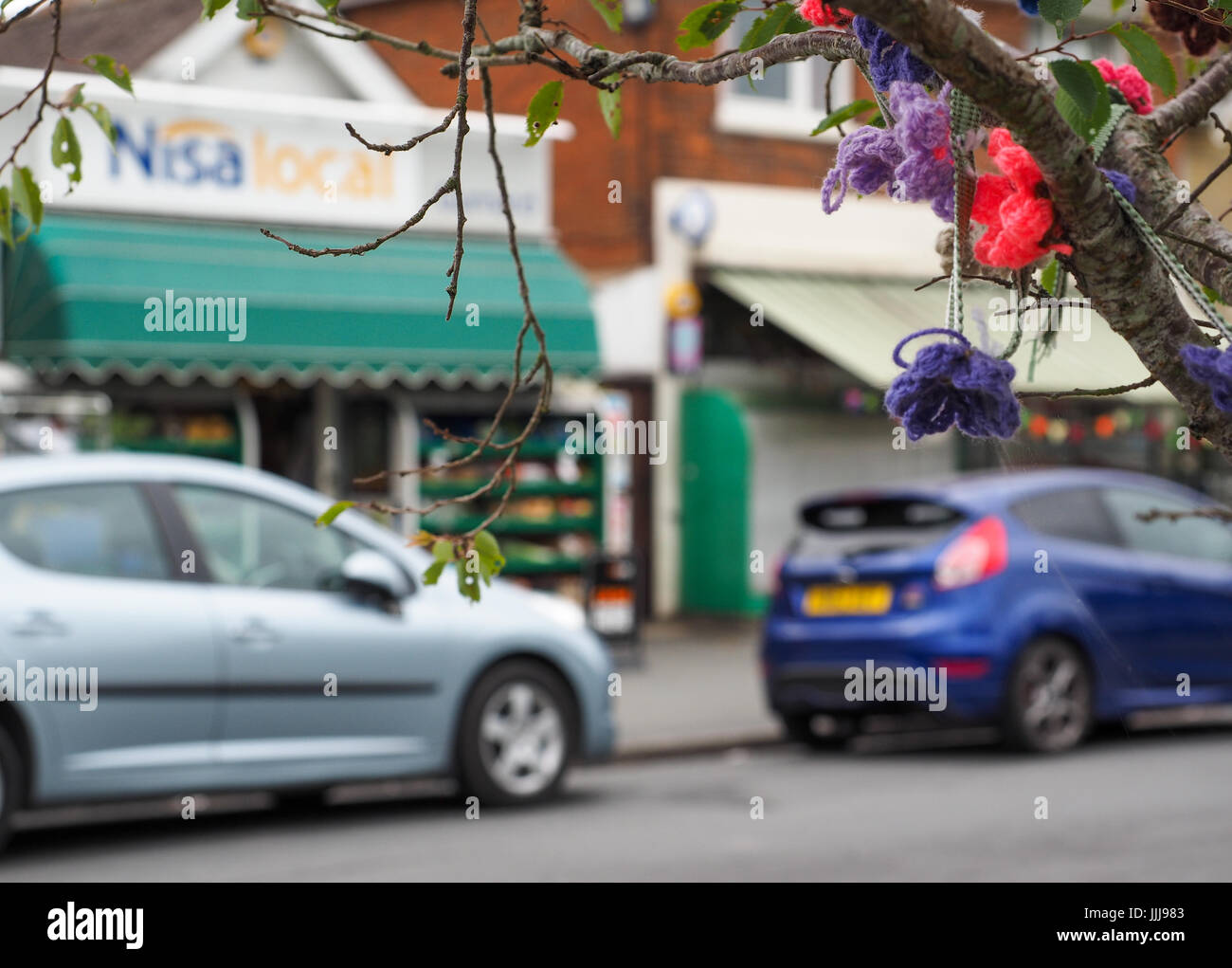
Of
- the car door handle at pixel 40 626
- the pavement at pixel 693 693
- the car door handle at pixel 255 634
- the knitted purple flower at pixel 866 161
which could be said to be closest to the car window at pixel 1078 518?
the pavement at pixel 693 693

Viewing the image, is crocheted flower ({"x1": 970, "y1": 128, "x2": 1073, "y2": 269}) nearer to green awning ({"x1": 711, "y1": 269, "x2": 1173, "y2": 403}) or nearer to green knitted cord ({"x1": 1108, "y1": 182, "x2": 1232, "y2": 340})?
green knitted cord ({"x1": 1108, "y1": 182, "x2": 1232, "y2": 340})

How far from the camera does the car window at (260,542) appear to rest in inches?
300

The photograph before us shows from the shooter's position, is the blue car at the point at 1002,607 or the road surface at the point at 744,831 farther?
the blue car at the point at 1002,607

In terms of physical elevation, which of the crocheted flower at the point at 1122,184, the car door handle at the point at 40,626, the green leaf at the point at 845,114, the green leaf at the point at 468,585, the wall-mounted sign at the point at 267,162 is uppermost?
the wall-mounted sign at the point at 267,162

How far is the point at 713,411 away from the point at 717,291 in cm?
140

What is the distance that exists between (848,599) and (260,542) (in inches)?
149

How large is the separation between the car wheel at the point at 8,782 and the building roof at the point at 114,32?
7.93 m

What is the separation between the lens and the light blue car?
7.00m

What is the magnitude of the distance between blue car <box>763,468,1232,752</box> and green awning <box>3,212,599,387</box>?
185 inches

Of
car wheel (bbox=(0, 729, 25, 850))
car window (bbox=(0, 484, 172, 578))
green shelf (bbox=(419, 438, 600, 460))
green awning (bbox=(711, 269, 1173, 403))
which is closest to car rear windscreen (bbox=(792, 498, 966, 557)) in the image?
green awning (bbox=(711, 269, 1173, 403))

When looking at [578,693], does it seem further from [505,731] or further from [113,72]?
[113,72]

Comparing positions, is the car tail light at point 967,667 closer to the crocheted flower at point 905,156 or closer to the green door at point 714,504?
the crocheted flower at point 905,156

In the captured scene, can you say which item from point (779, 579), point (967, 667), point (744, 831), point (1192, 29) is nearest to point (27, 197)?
point (1192, 29)
